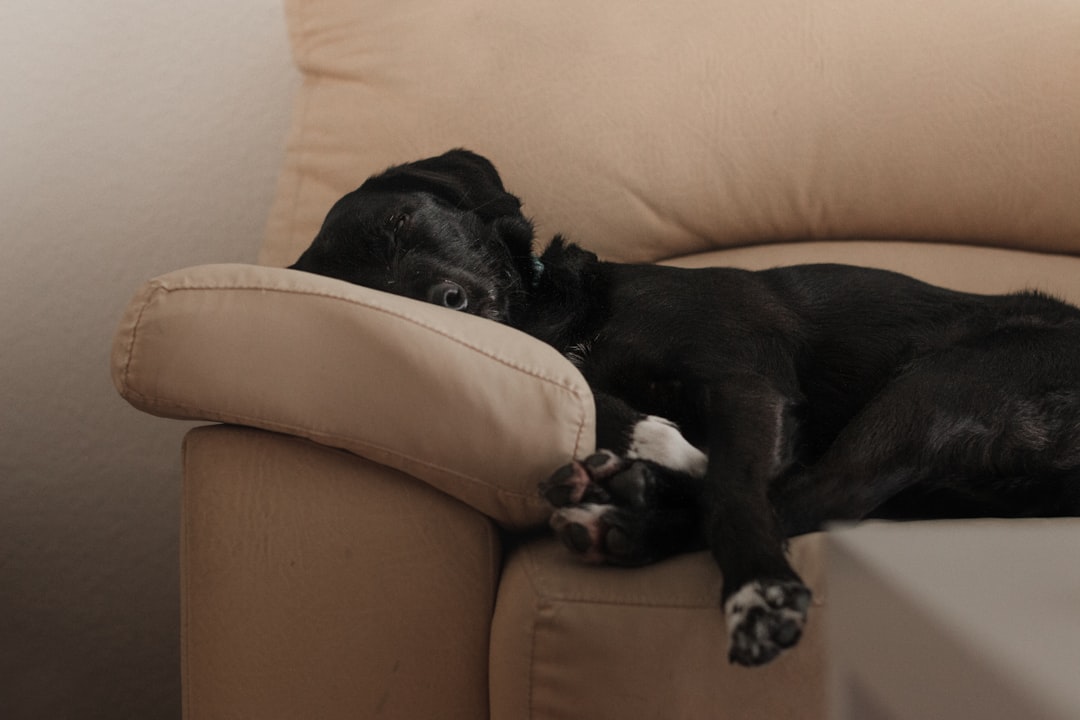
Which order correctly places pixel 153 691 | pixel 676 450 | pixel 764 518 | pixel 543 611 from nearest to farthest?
pixel 543 611, pixel 764 518, pixel 676 450, pixel 153 691

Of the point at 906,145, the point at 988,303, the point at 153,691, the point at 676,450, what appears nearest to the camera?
the point at 676,450

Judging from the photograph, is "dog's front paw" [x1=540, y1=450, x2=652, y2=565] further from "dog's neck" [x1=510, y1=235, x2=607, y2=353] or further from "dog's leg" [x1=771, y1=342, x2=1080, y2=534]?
"dog's neck" [x1=510, y1=235, x2=607, y2=353]

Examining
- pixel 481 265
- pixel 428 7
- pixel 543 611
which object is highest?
pixel 428 7

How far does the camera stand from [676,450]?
148cm

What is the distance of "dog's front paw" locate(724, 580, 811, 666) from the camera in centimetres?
107

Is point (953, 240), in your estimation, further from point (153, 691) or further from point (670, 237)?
point (153, 691)

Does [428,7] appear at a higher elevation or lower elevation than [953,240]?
higher

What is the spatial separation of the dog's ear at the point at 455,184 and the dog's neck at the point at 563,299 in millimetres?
146

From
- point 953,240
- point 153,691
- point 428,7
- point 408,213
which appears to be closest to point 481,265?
point 408,213

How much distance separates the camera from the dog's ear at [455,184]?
75.4 inches

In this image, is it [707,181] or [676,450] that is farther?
[707,181]

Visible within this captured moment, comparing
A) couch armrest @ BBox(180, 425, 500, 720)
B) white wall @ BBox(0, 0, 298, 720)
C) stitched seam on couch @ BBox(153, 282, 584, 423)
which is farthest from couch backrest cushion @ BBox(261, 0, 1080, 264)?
couch armrest @ BBox(180, 425, 500, 720)

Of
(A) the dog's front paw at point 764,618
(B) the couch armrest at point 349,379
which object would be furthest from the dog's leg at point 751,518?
(B) the couch armrest at point 349,379

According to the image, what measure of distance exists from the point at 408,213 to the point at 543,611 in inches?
37.0
